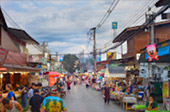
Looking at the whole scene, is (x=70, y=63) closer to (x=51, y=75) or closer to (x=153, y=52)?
(x=51, y=75)

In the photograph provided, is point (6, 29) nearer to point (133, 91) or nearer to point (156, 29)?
point (133, 91)

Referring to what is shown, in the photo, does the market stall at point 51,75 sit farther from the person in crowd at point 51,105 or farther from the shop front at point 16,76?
the person in crowd at point 51,105

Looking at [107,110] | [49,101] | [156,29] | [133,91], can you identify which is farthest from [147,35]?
[49,101]

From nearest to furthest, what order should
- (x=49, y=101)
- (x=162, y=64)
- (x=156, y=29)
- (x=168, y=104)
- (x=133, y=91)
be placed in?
(x=49, y=101) → (x=168, y=104) → (x=162, y=64) → (x=133, y=91) → (x=156, y=29)

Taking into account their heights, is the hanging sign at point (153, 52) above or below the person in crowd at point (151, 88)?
above

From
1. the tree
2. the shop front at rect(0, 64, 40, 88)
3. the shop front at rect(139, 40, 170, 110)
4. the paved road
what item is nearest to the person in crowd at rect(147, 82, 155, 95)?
the shop front at rect(139, 40, 170, 110)

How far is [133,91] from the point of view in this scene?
2138 centimetres

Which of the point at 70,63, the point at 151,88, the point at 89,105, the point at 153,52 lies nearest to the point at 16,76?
the point at 89,105

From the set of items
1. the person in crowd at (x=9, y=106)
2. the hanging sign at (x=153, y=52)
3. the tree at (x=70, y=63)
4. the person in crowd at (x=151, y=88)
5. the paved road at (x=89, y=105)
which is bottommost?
the paved road at (x=89, y=105)

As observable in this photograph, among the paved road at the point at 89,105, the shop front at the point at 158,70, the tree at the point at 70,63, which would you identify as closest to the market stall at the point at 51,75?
the paved road at the point at 89,105

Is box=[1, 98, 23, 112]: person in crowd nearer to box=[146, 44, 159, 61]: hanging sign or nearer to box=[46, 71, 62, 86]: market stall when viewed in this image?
box=[146, 44, 159, 61]: hanging sign

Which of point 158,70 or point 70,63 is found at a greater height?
point 70,63

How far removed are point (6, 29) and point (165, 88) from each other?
15.3 meters

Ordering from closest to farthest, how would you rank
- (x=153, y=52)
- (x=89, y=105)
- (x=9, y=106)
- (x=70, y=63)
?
(x=9, y=106), (x=153, y=52), (x=89, y=105), (x=70, y=63)
